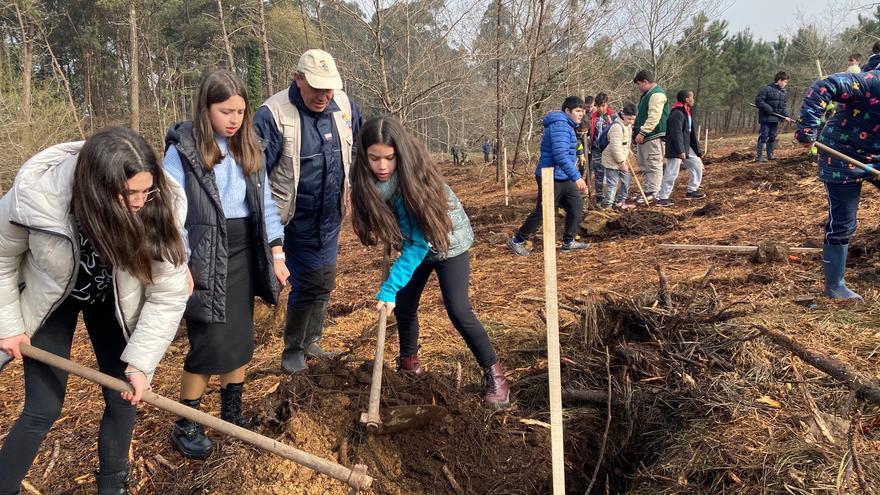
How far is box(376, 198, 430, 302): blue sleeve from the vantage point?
2.81 m

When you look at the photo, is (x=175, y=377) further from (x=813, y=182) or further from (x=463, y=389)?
(x=813, y=182)

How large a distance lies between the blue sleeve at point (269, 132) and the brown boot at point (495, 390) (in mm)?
1746

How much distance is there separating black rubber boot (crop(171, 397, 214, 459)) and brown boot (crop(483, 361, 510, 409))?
1.52 meters

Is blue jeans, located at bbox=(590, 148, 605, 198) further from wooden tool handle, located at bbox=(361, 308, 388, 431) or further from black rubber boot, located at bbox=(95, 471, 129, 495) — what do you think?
black rubber boot, located at bbox=(95, 471, 129, 495)

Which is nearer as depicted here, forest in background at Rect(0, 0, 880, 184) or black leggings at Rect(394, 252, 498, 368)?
black leggings at Rect(394, 252, 498, 368)

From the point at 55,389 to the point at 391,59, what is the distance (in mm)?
10596

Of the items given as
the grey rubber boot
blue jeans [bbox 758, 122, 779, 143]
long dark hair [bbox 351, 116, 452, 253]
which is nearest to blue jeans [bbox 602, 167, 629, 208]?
blue jeans [bbox 758, 122, 779, 143]

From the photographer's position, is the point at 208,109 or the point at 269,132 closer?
the point at 208,109

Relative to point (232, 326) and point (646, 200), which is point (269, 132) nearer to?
point (232, 326)

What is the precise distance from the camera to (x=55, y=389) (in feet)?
7.19

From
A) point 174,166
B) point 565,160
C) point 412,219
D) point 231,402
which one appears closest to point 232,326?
point 231,402

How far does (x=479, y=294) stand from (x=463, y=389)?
7.38 ft

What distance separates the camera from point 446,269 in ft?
9.70

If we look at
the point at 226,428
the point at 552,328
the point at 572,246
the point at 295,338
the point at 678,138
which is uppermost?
the point at 678,138
